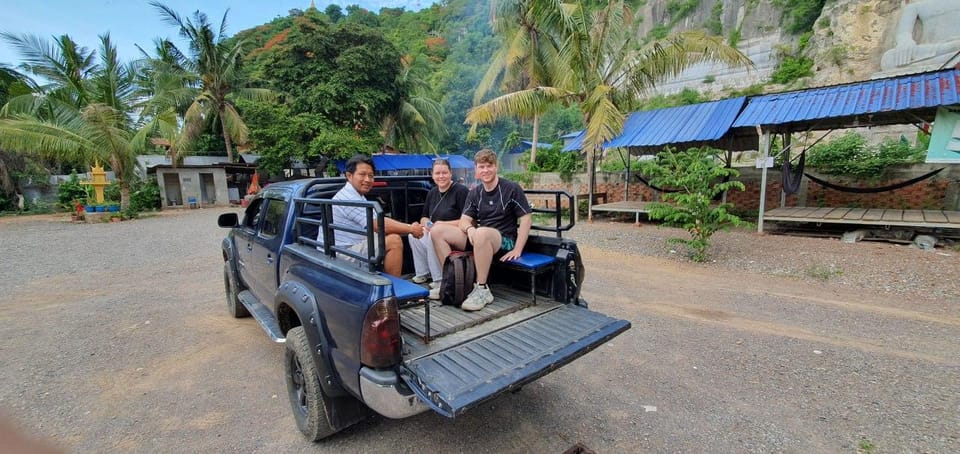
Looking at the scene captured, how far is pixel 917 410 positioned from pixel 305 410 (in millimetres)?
4063

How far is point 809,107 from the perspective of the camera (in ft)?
27.8

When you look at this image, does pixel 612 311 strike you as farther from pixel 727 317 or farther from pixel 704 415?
pixel 704 415

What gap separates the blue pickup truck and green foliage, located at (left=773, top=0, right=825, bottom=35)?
156 ft

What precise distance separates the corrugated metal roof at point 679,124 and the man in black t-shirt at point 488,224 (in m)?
7.85

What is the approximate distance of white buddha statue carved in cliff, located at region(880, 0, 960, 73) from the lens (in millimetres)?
26000

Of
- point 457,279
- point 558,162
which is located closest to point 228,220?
point 457,279

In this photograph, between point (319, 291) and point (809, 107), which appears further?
point (809, 107)

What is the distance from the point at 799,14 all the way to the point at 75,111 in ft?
168

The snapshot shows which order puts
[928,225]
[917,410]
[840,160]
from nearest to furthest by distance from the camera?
[917,410], [928,225], [840,160]

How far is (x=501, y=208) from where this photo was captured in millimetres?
3467

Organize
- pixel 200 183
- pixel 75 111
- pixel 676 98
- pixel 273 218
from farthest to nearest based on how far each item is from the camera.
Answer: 1. pixel 676 98
2. pixel 200 183
3. pixel 75 111
4. pixel 273 218

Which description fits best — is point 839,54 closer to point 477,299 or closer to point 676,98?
point 676,98

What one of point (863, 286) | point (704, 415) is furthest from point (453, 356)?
point (863, 286)

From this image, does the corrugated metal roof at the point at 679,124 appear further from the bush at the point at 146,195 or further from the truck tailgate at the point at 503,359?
the bush at the point at 146,195
